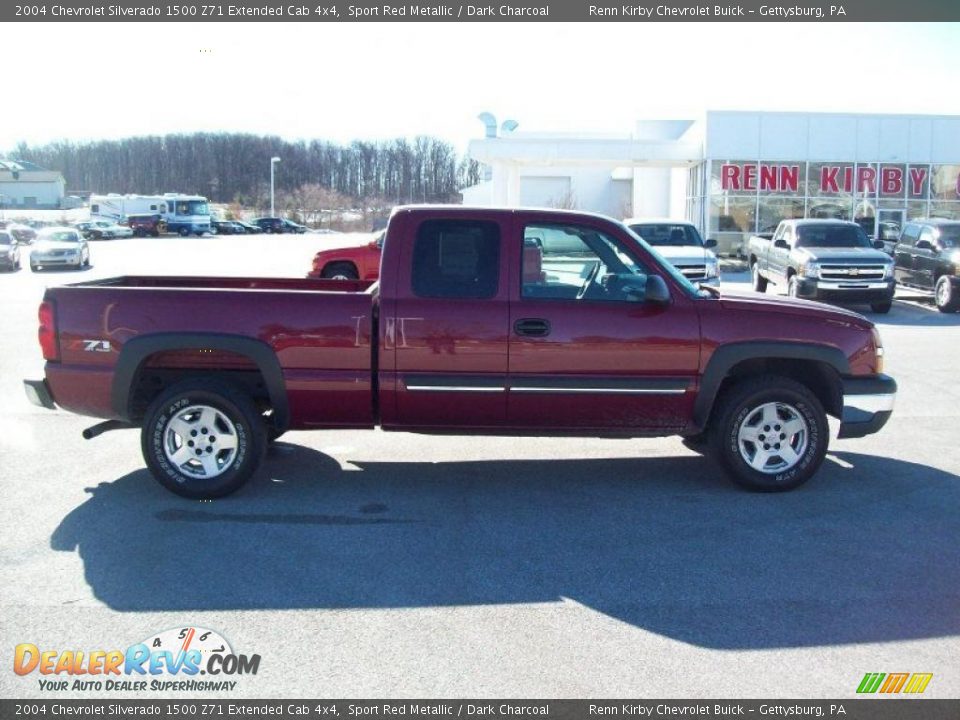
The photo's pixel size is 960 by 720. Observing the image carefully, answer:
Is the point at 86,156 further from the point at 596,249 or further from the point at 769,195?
the point at 596,249

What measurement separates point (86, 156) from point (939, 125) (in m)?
114

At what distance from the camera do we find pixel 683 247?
19.9 m

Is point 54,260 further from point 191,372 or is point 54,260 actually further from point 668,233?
point 191,372

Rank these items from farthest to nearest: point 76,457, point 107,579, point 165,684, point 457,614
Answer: point 76,457
point 107,579
point 457,614
point 165,684

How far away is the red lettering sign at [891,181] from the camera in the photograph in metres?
33.7

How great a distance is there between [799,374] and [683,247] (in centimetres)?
1300

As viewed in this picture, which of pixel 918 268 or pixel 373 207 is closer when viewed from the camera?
pixel 918 268

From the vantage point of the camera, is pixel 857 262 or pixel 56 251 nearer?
pixel 857 262

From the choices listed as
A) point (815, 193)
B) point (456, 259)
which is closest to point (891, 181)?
point (815, 193)

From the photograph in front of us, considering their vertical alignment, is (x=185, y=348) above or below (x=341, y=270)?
below

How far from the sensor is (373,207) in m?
116

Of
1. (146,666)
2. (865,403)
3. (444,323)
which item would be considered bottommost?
(146,666)

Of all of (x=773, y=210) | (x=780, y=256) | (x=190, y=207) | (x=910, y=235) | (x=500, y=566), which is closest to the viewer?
(x=500, y=566)

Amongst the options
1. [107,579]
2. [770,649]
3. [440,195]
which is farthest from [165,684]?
[440,195]
